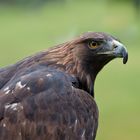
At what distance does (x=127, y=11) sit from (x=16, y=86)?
55186mm

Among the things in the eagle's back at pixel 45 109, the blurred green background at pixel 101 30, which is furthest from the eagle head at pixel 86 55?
the blurred green background at pixel 101 30

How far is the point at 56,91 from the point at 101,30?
36.7 m

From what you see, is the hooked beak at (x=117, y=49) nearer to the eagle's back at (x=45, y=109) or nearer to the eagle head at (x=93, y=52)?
the eagle head at (x=93, y=52)

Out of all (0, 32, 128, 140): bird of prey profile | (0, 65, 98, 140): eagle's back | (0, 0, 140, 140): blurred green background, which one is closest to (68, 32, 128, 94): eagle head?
(0, 32, 128, 140): bird of prey profile

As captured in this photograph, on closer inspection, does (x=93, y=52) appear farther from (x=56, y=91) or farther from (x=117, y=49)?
(x=56, y=91)

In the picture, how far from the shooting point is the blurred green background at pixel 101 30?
2684cm

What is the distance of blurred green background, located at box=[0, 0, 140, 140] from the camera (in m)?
26.8

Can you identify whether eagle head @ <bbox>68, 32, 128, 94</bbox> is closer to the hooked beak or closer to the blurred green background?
the hooked beak

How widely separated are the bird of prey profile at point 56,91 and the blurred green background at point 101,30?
12.6 metres

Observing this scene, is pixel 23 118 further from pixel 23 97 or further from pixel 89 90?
pixel 89 90

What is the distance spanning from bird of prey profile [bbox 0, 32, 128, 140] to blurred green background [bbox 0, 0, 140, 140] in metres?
12.6

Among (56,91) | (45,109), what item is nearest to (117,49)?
(56,91)

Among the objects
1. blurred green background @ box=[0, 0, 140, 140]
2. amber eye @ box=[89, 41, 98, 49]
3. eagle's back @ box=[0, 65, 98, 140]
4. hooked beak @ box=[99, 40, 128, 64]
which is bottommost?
blurred green background @ box=[0, 0, 140, 140]

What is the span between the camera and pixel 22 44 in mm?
45969
